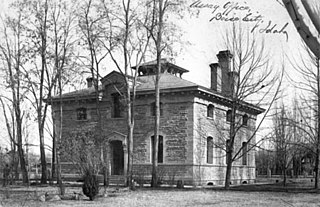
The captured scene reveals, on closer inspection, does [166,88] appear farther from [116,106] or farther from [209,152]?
[209,152]

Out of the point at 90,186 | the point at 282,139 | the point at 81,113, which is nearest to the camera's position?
the point at 90,186

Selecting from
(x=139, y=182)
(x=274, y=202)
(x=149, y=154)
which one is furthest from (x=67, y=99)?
(x=274, y=202)

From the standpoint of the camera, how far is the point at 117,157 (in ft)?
93.6

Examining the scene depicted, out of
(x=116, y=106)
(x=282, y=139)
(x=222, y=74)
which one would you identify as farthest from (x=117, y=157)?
(x=282, y=139)

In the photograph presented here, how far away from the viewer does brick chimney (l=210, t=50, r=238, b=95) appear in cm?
2237

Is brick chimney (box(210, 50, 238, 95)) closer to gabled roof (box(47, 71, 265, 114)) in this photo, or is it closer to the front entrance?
gabled roof (box(47, 71, 265, 114))

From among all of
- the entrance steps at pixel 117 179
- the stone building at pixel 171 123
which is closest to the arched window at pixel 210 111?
the stone building at pixel 171 123

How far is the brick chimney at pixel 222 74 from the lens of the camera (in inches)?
881

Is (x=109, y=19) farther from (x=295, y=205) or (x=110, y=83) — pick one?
(x=295, y=205)

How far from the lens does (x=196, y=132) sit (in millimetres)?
25531

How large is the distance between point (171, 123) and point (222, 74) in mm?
4214

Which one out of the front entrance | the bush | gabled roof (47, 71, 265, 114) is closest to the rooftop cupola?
gabled roof (47, 71, 265, 114)

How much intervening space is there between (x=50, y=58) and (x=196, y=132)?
9.23 metres

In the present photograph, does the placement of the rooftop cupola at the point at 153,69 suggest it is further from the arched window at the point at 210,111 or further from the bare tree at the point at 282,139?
the bare tree at the point at 282,139
